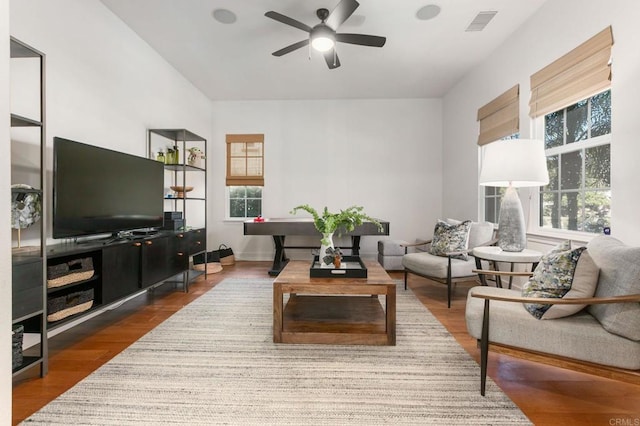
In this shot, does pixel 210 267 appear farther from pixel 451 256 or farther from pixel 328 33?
pixel 328 33

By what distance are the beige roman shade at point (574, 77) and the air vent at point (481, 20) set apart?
0.73 m

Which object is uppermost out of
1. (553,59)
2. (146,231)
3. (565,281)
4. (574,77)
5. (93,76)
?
(553,59)

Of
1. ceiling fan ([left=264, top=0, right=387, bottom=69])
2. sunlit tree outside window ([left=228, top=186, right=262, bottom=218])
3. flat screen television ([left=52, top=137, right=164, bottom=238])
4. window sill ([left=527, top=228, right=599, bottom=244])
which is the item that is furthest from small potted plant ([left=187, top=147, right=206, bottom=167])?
window sill ([left=527, top=228, right=599, bottom=244])

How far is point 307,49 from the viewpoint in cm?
377

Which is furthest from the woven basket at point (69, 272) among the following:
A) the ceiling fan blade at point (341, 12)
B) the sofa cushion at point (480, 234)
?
the sofa cushion at point (480, 234)

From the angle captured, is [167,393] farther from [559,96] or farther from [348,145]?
[348,145]

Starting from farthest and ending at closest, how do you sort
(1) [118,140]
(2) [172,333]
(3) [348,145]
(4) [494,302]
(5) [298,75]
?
(3) [348,145], (5) [298,75], (1) [118,140], (2) [172,333], (4) [494,302]

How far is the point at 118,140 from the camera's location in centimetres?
314

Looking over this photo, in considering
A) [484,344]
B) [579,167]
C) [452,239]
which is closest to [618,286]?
[484,344]

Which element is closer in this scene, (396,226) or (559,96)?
(559,96)

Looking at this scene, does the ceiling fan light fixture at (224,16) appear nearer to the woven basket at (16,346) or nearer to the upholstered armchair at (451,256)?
the woven basket at (16,346)

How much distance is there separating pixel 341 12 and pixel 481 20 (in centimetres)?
156

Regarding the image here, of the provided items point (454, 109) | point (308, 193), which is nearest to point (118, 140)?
point (308, 193)

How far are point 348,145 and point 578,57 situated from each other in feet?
11.3
